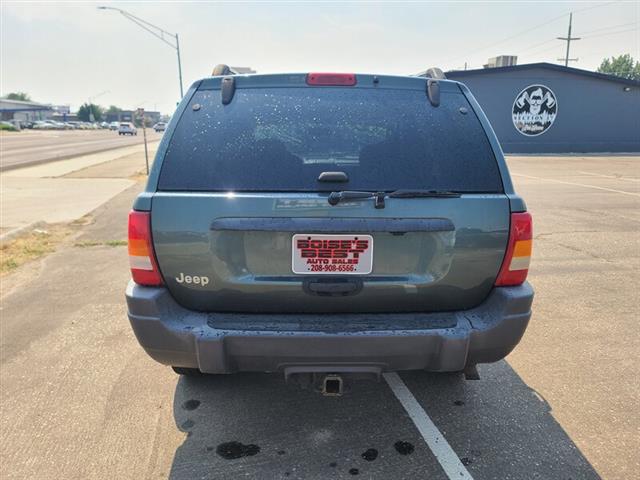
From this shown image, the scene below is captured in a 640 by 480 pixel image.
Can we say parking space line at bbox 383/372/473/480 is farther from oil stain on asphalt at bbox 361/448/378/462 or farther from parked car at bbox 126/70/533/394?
parked car at bbox 126/70/533/394

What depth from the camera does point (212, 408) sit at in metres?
2.95

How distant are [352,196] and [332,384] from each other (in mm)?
963

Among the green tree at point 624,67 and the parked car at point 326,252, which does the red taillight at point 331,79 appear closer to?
the parked car at point 326,252

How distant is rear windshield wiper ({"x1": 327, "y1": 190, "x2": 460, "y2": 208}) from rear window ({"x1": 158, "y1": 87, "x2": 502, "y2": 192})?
0.18 feet

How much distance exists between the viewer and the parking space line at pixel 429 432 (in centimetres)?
242

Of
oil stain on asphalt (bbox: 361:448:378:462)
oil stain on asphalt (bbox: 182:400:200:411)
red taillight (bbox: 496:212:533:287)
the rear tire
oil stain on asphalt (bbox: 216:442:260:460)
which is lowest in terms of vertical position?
oil stain on asphalt (bbox: 361:448:378:462)

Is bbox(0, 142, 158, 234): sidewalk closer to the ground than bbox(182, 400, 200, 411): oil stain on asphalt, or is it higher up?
higher up

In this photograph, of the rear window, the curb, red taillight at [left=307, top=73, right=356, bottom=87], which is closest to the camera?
the rear window

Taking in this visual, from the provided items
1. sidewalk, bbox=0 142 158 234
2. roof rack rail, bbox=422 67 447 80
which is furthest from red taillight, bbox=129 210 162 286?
→ sidewalk, bbox=0 142 158 234

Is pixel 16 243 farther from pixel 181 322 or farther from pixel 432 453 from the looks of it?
pixel 432 453

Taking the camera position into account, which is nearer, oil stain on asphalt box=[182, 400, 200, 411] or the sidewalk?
oil stain on asphalt box=[182, 400, 200, 411]

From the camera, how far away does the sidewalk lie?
908 cm

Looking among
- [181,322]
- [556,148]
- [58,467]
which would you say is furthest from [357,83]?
[556,148]

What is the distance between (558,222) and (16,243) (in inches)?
363
